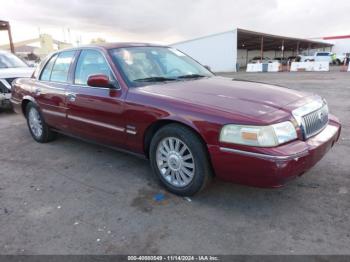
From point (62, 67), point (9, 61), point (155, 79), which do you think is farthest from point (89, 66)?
point (9, 61)

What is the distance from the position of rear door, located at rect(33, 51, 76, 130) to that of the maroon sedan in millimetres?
22

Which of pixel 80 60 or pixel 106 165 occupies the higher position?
pixel 80 60

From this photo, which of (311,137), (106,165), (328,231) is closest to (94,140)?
(106,165)

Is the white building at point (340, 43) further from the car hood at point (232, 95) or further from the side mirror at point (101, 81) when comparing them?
the side mirror at point (101, 81)

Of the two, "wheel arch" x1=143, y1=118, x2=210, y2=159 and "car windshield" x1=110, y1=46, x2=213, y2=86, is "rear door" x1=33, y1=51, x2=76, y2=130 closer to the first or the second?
"car windshield" x1=110, y1=46, x2=213, y2=86

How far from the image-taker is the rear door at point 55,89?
4496mm

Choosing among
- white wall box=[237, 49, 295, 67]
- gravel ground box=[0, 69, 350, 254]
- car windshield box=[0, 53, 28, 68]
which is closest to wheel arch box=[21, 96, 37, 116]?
gravel ground box=[0, 69, 350, 254]

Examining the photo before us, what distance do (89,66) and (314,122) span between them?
2892 millimetres

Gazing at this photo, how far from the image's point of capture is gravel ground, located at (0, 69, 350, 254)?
251 centimetres

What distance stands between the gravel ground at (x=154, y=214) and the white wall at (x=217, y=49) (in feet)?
104

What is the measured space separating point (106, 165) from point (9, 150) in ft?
6.85

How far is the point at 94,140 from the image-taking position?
4.20 metres

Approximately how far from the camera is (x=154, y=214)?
2.99 metres

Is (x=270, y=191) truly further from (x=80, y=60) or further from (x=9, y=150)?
(x=9, y=150)
